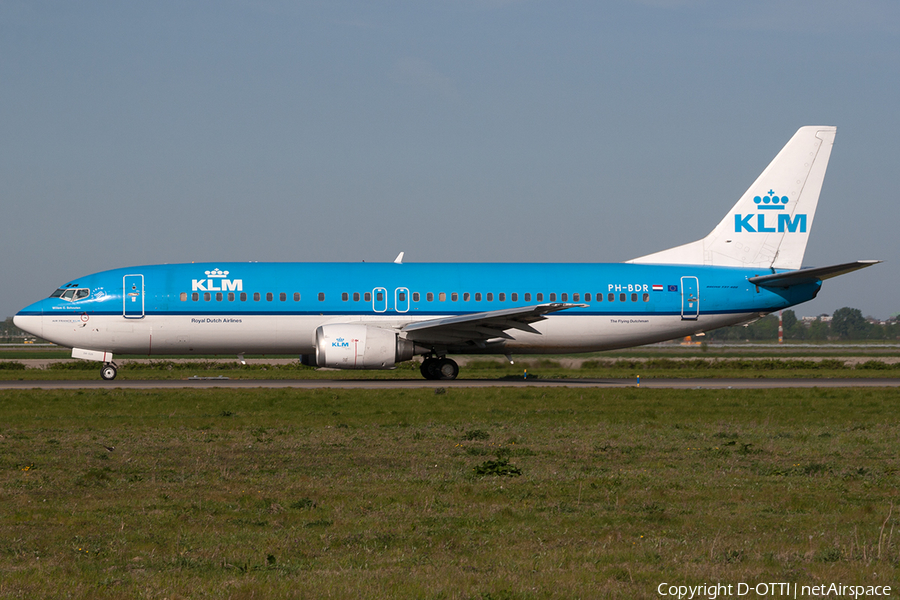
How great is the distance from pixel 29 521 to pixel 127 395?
54.4 ft

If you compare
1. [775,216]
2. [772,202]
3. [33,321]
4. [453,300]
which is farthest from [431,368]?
[772,202]

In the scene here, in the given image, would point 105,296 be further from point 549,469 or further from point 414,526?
point 414,526

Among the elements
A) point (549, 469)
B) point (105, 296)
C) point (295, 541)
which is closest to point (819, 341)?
point (105, 296)

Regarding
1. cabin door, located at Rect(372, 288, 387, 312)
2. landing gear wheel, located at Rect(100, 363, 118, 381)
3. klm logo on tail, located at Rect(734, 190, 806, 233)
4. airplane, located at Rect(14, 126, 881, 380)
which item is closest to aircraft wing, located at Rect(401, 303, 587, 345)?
airplane, located at Rect(14, 126, 881, 380)

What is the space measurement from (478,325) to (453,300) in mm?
2055

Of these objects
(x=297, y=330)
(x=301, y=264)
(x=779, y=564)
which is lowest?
(x=779, y=564)

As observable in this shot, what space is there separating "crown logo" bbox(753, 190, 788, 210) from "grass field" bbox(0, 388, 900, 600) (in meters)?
16.8

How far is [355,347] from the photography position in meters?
30.8

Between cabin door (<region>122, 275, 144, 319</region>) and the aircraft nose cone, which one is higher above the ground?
cabin door (<region>122, 275, 144, 319</region>)

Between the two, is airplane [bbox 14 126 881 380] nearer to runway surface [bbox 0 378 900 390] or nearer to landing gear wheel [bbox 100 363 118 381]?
landing gear wheel [bbox 100 363 118 381]

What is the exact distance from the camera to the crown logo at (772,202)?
118ft

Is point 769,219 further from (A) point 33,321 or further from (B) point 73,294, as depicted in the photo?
(A) point 33,321

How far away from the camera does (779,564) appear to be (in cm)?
792

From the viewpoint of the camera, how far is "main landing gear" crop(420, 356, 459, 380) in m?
33.7
